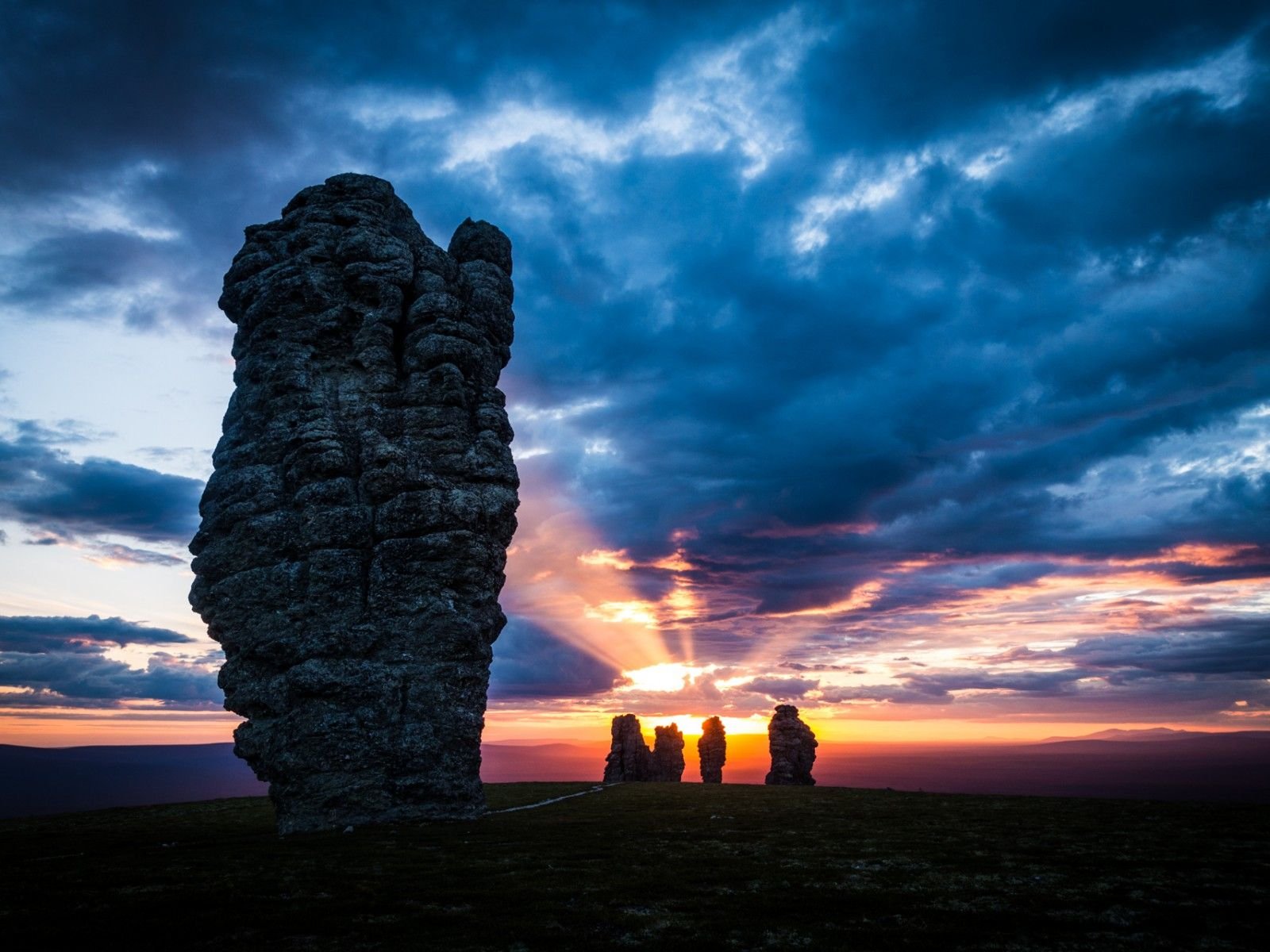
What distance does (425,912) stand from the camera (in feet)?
76.7

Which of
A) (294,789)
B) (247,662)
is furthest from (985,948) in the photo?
(247,662)

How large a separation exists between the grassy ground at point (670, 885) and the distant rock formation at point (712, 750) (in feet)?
227

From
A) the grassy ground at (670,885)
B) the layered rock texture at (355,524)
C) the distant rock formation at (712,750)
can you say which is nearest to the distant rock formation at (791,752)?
the distant rock formation at (712,750)

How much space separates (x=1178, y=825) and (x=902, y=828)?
15975 millimetres

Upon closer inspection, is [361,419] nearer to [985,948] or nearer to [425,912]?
[425,912]

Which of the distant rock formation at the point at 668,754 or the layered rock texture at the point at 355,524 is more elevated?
the layered rock texture at the point at 355,524

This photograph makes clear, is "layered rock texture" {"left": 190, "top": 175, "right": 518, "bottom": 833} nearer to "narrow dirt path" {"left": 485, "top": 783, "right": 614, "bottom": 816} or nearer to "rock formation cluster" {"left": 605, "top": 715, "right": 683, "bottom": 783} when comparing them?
"narrow dirt path" {"left": 485, "top": 783, "right": 614, "bottom": 816}

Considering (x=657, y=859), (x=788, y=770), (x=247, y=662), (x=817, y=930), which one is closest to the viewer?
(x=817, y=930)

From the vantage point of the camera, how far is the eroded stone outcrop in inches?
4510

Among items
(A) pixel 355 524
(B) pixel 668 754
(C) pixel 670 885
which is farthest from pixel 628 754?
(C) pixel 670 885

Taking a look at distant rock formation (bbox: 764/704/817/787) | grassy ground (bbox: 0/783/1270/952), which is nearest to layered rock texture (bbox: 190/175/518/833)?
grassy ground (bbox: 0/783/1270/952)

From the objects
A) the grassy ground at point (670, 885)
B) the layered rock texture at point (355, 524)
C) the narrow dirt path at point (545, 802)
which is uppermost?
the layered rock texture at point (355, 524)

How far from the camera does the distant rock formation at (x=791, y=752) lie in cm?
10056

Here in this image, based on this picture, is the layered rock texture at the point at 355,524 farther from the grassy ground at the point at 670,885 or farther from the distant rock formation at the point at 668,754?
the distant rock formation at the point at 668,754
